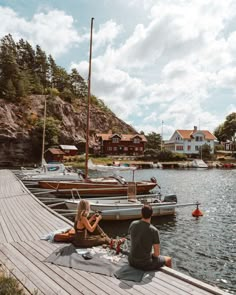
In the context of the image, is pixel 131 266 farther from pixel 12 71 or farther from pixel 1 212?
pixel 12 71

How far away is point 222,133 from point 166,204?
4147 inches

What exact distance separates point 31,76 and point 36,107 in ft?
63.9

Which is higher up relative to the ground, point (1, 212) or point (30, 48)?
point (30, 48)

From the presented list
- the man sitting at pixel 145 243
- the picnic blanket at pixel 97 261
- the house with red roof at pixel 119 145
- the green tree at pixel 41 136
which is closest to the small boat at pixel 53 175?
the picnic blanket at pixel 97 261

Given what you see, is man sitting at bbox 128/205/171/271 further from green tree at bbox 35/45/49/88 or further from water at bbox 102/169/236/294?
green tree at bbox 35/45/49/88

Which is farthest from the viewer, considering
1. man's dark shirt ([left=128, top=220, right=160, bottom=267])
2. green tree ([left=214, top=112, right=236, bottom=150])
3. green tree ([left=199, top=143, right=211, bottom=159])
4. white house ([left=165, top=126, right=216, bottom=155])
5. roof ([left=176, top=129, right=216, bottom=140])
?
green tree ([left=214, top=112, right=236, bottom=150])

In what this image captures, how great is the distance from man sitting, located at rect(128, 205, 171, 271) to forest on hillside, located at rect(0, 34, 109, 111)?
8521cm

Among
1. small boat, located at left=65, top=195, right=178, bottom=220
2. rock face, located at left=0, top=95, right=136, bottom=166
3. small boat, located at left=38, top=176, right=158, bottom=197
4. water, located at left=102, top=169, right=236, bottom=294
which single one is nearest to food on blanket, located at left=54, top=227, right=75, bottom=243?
water, located at left=102, top=169, right=236, bottom=294

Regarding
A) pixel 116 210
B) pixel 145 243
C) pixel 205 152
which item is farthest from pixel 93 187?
pixel 205 152

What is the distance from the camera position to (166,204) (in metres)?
20.3

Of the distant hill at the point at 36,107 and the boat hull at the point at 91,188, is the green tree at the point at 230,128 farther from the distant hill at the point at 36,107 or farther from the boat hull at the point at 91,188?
the boat hull at the point at 91,188

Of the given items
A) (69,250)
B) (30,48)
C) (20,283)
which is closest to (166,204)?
(69,250)

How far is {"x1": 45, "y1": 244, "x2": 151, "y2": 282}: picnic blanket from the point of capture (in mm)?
7133

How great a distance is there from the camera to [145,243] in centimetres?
696
